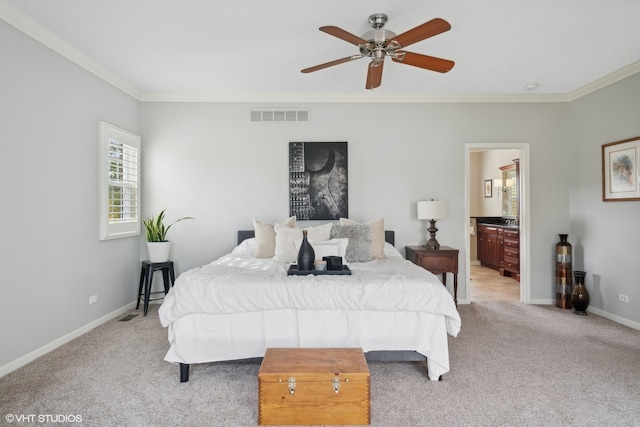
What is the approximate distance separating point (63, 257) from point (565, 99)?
631 cm

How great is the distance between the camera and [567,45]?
10.5 ft

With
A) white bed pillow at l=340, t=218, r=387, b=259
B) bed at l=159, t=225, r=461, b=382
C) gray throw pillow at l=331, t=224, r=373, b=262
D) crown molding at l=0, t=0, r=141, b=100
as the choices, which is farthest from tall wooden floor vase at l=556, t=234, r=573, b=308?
crown molding at l=0, t=0, r=141, b=100

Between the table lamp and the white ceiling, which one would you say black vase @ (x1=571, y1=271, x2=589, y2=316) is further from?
the white ceiling

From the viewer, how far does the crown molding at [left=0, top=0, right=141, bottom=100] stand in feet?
8.55

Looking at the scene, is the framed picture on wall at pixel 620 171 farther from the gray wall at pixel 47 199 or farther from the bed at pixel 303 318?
the gray wall at pixel 47 199

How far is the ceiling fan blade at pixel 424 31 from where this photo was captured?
84.5 inches

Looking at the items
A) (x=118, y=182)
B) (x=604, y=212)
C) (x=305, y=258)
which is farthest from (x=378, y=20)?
(x=604, y=212)

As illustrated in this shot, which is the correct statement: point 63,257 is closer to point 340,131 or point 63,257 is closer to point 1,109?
point 1,109

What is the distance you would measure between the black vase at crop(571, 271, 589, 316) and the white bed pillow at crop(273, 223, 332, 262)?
10.3 ft

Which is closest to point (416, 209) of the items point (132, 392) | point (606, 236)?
point (606, 236)

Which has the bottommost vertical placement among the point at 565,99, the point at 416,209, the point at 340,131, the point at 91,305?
the point at 91,305

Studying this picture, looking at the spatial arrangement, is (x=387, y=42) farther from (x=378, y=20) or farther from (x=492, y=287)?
(x=492, y=287)

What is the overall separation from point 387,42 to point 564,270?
378 centimetres

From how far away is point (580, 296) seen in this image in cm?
404
